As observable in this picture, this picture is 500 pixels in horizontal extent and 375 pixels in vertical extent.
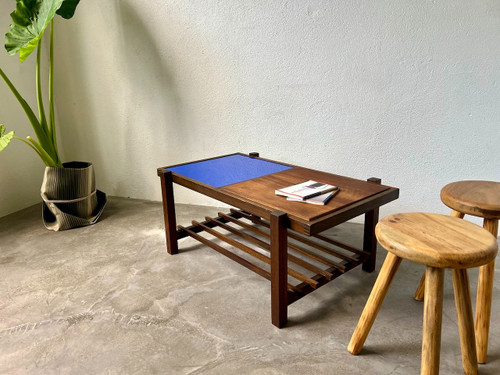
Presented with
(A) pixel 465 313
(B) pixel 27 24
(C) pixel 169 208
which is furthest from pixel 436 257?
(B) pixel 27 24

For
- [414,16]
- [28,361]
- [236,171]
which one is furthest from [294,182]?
[28,361]

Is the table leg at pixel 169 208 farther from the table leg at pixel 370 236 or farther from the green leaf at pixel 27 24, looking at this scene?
the green leaf at pixel 27 24

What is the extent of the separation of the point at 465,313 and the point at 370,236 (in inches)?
31.8

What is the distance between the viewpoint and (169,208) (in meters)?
2.43

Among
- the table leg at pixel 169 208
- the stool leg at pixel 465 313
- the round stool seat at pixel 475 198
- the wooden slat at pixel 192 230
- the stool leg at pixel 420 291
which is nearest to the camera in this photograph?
the stool leg at pixel 465 313

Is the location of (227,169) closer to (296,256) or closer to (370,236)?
(296,256)

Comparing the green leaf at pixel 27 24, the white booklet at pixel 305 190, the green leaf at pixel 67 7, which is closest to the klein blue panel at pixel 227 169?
the white booklet at pixel 305 190

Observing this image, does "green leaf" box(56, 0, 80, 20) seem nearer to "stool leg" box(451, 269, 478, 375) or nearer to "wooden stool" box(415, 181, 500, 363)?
"wooden stool" box(415, 181, 500, 363)

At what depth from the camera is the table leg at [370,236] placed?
2.08 m

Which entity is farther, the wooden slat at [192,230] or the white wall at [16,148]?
the white wall at [16,148]

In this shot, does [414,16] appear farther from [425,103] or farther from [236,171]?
→ [236,171]

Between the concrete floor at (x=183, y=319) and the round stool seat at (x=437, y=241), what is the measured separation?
0.56 metres

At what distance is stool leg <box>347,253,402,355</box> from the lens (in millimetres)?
1393

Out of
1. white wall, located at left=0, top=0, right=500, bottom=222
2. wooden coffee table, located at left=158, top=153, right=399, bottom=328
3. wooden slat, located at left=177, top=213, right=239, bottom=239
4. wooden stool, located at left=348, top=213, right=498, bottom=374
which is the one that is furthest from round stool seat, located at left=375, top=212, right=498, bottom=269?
wooden slat, located at left=177, top=213, right=239, bottom=239
